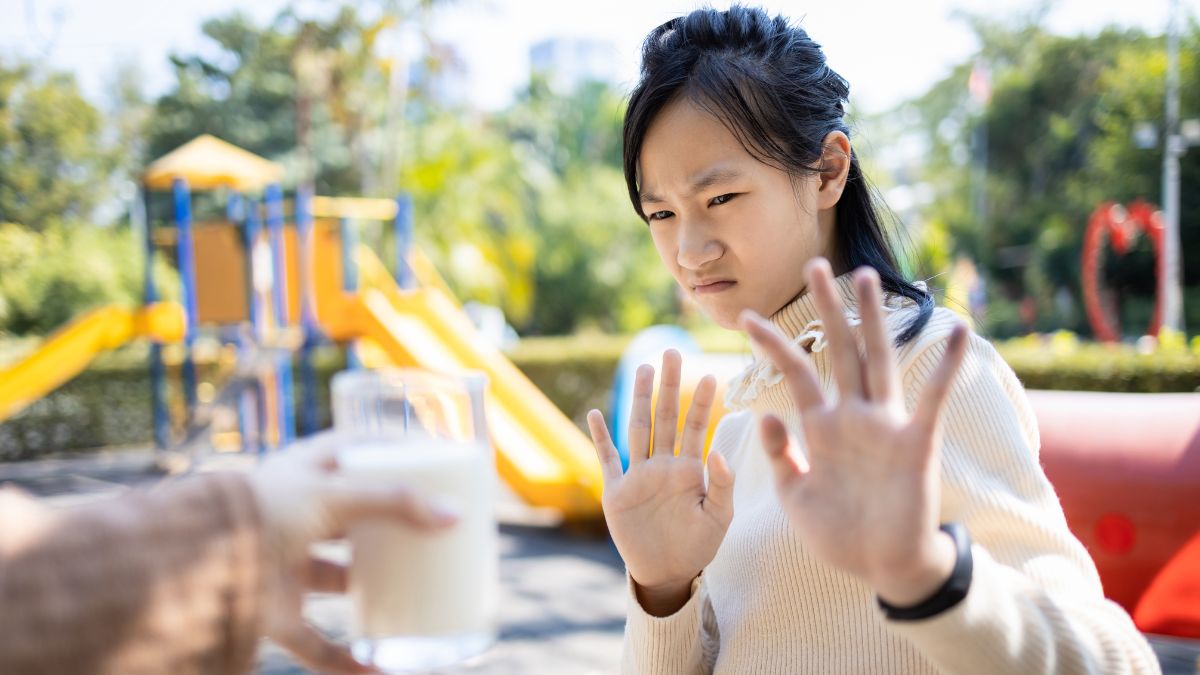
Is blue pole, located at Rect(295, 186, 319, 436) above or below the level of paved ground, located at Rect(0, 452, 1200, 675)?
above

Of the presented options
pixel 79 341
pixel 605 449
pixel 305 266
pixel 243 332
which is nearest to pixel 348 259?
pixel 305 266

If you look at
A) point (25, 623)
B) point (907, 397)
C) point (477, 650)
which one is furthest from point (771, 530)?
point (25, 623)

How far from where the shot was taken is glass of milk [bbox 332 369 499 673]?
25.7 inches

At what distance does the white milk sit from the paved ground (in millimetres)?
1709

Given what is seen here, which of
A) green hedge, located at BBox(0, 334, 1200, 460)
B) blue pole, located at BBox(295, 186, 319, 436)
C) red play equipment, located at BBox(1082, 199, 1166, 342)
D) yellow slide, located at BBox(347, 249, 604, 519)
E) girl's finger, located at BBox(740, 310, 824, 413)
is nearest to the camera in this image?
girl's finger, located at BBox(740, 310, 824, 413)

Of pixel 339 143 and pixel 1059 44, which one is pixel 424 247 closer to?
pixel 339 143

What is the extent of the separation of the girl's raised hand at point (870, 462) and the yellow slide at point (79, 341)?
7923 mm

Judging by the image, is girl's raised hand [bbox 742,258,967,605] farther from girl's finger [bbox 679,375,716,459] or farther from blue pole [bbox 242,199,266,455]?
blue pole [bbox 242,199,266,455]

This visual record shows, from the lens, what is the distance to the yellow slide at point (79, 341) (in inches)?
284

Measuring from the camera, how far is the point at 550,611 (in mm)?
4172

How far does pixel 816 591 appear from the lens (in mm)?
1125

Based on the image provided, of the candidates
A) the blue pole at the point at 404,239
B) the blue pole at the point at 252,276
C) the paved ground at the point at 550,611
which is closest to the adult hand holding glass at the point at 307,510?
the paved ground at the point at 550,611

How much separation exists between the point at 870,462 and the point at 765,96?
703 mm

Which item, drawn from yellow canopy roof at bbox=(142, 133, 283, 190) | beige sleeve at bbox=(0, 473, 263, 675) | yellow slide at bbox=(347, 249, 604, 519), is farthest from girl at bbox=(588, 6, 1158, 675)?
yellow canopy roof at bbox=(142, 133, 283, 190)
